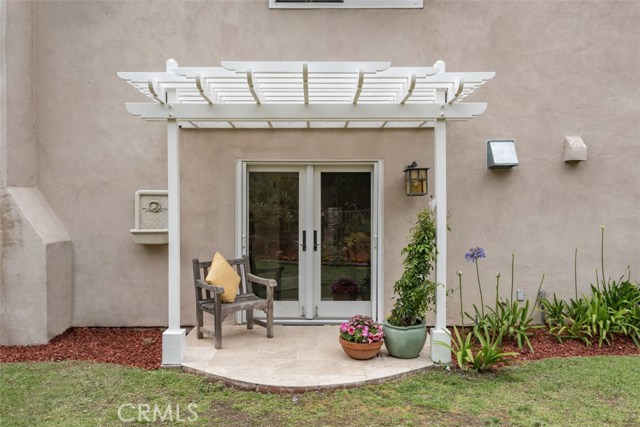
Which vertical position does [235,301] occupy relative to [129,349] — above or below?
above

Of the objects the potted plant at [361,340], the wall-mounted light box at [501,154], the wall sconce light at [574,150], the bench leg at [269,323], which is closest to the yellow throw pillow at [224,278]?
the bench leg at [269,323]

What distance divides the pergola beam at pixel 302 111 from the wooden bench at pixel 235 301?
1.66m

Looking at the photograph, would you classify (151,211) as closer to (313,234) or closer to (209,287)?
(209,287)

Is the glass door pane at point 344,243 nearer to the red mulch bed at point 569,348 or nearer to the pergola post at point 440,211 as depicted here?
the pergola post at point 440,211

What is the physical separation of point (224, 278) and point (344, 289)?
1708 mm

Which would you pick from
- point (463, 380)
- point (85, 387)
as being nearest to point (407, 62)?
point (463, 380)

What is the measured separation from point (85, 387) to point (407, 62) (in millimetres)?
5145

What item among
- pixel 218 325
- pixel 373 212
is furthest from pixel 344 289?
pixel 218 325

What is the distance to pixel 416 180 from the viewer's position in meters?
5.31

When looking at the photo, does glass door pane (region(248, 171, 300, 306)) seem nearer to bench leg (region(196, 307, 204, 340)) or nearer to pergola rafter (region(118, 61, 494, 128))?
bench leg (region(196, 307, 204, 340))

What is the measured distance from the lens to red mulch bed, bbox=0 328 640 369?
4.58 meters

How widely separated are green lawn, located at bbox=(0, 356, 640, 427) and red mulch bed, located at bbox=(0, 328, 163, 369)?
28 cm

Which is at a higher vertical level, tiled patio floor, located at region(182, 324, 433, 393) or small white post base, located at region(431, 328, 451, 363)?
small white post base, located at region(431, 328, 451, 363)

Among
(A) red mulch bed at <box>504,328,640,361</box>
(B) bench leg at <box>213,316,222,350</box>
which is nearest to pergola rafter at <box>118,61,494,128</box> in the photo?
(B) bench leg at <box>213,316,222,350</box>
